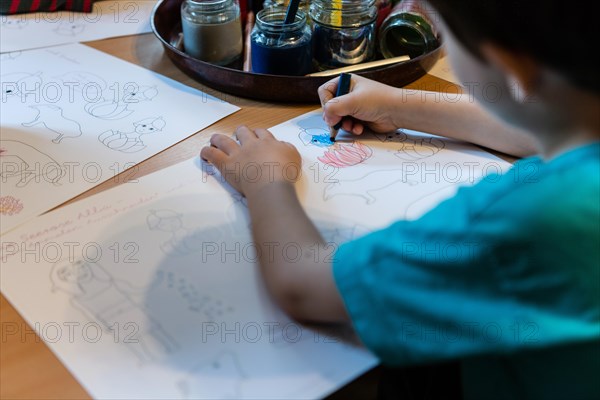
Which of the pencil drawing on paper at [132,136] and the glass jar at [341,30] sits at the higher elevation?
the glass jar at [341,30]

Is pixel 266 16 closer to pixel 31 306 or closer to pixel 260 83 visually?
pixel 260 83

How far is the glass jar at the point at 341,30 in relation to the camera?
836 mm

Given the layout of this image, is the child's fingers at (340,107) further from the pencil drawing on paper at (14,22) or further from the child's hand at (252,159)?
the pencil drawing on paper at (14,22)

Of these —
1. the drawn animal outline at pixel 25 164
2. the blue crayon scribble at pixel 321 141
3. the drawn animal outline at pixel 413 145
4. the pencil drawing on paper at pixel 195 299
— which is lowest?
the drawn animal outline at pixel 25 164

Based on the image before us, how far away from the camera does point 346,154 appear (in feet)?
2.33

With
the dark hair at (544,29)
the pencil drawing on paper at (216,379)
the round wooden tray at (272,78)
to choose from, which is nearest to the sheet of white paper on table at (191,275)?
the pencil drawing on paper at (216,379)

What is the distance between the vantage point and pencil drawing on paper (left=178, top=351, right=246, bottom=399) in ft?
1.42

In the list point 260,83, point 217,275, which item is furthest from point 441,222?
point 260,83

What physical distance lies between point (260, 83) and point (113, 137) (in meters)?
0.21

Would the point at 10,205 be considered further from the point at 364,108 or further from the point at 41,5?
the point at 41,5

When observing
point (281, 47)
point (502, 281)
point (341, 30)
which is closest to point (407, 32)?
point (341, 30)

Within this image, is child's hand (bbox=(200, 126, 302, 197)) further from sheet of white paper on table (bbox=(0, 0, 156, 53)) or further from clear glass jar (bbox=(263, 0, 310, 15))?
sheet of white paper on table (bbox=(0, 0, 156, 53))

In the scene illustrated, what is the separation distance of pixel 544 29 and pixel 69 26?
893 millimetres

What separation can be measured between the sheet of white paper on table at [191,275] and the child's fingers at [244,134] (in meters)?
0.06
